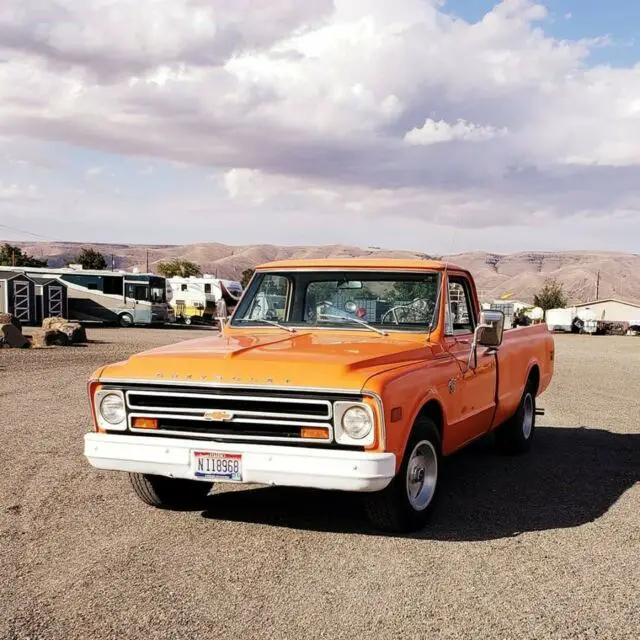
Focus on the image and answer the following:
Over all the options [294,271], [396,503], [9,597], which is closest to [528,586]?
[396,503]

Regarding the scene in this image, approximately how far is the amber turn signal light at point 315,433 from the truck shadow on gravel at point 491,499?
0.91 m

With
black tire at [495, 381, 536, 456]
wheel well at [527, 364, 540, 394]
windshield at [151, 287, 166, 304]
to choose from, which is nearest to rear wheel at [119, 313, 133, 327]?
windshield at [151, 287, 166, 304]

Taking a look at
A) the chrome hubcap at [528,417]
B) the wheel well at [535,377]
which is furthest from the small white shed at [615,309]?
the chrome hubcap at [528,417]

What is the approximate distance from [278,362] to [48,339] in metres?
20.3

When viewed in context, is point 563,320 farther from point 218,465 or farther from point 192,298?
point 218,465

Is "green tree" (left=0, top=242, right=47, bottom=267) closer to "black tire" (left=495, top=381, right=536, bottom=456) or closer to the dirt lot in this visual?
"black tire" (left=495, top=381, right=536, bottom=456)

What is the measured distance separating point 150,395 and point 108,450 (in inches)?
17.7

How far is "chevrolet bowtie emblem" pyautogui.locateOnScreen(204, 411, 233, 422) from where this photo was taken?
5.16 metres

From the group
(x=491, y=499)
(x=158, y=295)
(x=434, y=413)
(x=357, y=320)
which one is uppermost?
(x=357, y=320)

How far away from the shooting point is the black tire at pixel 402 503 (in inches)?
206

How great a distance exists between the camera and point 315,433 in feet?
16.4

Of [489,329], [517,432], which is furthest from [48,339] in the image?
[489,329]

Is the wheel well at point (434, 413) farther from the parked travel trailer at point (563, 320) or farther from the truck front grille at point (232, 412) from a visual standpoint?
the parked travel trailer at point (563, 320)

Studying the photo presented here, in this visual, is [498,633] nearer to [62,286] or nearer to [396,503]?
[396,503]
